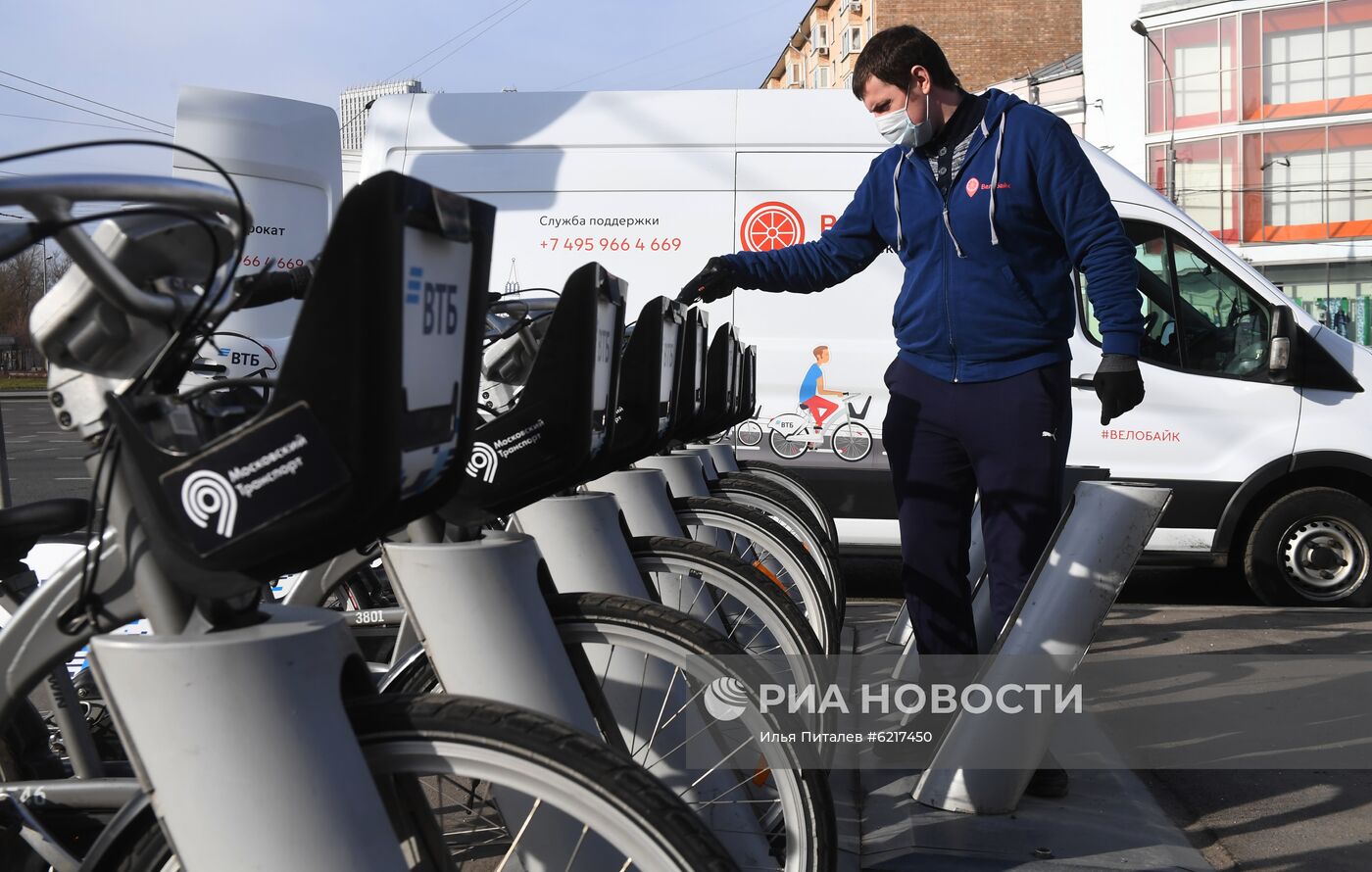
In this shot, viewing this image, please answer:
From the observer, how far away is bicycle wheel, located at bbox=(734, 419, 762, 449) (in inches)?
319

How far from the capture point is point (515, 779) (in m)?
1.69

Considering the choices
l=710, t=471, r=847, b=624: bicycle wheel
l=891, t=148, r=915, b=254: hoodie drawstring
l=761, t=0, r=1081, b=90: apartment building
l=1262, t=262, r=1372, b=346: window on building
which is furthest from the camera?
l=761, t=0, r=1081, b=90: apartment building

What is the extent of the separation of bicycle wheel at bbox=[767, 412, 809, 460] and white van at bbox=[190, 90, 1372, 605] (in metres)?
0.01

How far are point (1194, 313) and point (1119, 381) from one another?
4.27 metres

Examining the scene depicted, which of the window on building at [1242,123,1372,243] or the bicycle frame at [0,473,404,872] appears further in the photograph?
the window on building at [1242,123,1372,243]

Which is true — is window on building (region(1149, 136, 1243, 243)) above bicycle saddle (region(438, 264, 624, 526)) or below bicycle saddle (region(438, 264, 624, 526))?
above

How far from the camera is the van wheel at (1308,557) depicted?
7.61 m

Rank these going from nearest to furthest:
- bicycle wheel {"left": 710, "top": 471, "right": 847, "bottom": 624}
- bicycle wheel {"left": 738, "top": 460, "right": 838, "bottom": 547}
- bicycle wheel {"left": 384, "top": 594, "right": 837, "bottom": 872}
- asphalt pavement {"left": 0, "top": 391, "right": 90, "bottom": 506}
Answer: bicycle wheel {"left": 384, "top": 594, "right": 837, "bottom": 872} → bicycle wheel {"left": 710, "top": 471, "right": 847, "bottom": 624} → bicycle wheel {"left": 738, "top": 460, "right": 838, "bottom": 547} → asphalt pavement {"left": 0, "top": 391, "right": 90, "bottom": 506}

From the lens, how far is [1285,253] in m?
38.8

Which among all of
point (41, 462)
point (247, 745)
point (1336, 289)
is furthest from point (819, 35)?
point (247, 745)

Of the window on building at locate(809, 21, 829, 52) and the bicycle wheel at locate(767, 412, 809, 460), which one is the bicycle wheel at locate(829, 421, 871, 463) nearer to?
the bicycle wheel at locate(767, 412, 809, 460)

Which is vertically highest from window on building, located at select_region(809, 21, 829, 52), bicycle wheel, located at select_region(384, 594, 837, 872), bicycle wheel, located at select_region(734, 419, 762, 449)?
window on building, located at select_region(809, 21, 829, 52)

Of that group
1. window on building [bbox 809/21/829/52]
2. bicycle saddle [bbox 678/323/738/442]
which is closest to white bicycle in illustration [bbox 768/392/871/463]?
bicycle saddle [bbox 678/323/738/442]

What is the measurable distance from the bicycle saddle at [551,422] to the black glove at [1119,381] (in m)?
1.54
